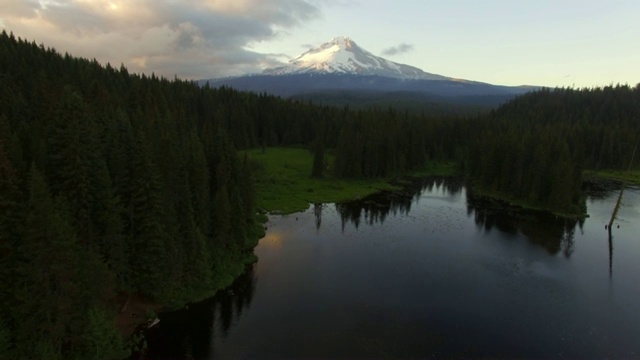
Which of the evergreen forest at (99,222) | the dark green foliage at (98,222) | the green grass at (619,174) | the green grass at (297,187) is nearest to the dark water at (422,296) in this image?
the evergreen forest at (99,222)

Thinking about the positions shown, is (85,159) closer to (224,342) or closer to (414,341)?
(224,342)

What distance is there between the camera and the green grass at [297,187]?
10606cm

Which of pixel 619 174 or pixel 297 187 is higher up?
pixel 619 174

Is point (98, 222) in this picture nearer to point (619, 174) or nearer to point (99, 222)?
point (99, 222)

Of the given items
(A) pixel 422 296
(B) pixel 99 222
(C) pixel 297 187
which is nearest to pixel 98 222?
(B) pixel 99 222

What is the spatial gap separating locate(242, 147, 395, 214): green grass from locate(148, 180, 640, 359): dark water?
545 inches

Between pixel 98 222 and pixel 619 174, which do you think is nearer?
pixel 98 222

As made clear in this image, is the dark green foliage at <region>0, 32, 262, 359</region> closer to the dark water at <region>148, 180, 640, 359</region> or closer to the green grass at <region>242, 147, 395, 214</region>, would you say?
the dark water at <region>148, 180, 640, 359</region>

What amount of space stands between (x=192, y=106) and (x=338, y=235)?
124 m

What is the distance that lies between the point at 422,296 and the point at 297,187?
71443 mm

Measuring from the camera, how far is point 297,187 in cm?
12306

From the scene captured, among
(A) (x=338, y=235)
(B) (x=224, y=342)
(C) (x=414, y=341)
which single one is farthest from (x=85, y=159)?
(A) (x=338, y=235)

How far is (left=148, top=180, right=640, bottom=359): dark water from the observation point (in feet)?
145

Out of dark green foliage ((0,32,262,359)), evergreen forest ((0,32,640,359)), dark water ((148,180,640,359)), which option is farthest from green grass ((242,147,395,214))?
dark green foliage ((0,32,262,359))
